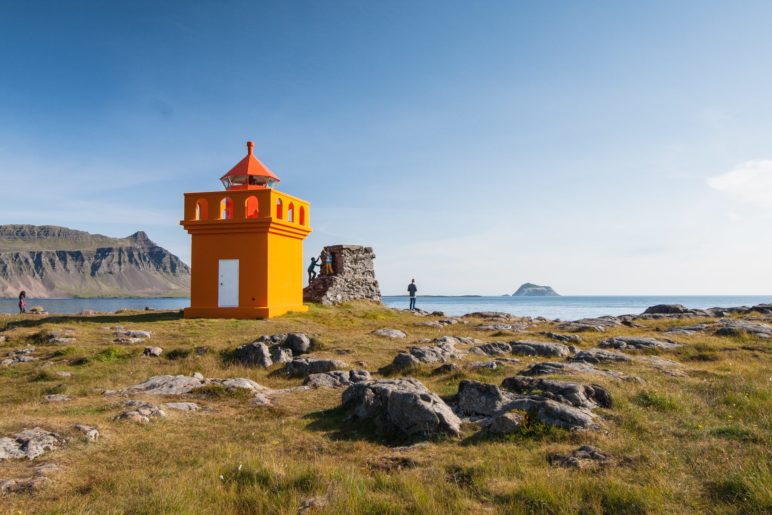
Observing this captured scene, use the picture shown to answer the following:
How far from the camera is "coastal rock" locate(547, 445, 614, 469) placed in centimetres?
662

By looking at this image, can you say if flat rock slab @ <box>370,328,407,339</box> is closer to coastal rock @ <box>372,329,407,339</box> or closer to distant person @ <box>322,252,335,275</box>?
coastal rock @ <box>372,329,407,339</box>

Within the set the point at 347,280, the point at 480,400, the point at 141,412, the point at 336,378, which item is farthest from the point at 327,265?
the point at 480,400

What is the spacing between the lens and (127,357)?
16375 mm

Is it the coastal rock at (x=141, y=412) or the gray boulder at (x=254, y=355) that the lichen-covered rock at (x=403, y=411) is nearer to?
the coastal rock at (x=141, y=412)

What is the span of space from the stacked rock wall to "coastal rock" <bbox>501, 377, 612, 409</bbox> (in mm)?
22409

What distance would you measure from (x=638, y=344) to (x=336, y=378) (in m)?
11.4

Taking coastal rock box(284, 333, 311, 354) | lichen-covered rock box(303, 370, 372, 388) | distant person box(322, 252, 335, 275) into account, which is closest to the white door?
coastal rock box(284, 333, 311, 354)

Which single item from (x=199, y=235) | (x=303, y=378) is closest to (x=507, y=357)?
(x=303, y=378)

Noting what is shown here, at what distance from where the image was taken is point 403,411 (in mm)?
8727

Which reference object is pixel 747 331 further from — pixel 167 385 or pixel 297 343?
pixel 167 385

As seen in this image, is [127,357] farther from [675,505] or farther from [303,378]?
[675,505]

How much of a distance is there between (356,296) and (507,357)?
19720 millimetres

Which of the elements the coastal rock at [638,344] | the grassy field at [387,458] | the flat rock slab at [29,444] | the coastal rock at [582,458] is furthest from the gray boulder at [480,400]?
the coastal rock at [638,344]

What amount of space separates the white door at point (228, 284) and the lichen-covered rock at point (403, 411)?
649 inches
